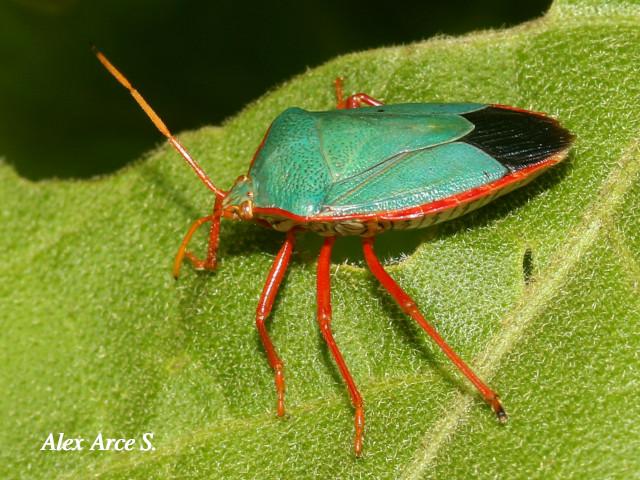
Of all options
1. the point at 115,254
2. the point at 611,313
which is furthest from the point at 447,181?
the point at 115,254

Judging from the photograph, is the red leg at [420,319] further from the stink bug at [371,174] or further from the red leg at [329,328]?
Answer: the red leg at [329,328]

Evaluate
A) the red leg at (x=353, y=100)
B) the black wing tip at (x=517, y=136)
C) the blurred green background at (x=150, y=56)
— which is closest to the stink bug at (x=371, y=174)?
the black wing tip at (x=517, y=136)

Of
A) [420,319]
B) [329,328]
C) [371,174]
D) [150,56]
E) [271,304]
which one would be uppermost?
[150,56]

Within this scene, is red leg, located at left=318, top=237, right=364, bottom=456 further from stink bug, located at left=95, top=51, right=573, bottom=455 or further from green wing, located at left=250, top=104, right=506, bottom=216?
green wing, located at left=250, top=104, right=506, bottom=216

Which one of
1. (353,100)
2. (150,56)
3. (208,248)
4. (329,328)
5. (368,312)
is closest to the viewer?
(329,328)

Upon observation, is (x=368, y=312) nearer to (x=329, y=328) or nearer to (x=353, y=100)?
(x=329, y=328)

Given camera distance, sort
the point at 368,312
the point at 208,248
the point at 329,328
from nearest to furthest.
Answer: the point at 329,328 → the point at 368,312 → the point at 208,248

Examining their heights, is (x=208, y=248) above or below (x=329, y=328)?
above

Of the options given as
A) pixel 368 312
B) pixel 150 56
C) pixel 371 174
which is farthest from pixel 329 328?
pixel 150 56
